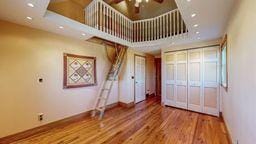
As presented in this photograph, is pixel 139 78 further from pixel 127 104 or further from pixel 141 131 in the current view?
pixel 141 131

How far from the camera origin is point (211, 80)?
400 cm

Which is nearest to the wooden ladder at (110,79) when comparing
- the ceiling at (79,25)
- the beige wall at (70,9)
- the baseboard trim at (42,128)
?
the baseboard trim at (42,128)

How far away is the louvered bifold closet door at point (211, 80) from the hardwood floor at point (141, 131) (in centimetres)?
34

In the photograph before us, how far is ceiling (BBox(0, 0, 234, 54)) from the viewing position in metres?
2.06

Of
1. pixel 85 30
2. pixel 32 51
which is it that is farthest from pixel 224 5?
pixel 32 51

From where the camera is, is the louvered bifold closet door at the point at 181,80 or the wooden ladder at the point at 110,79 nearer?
the wooden ladder at the point at 110,79

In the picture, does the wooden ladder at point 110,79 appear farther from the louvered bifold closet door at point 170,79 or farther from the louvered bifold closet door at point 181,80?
the louvered bifold closet door at point 181,80

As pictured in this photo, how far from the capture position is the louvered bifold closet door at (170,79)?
4.89 meters

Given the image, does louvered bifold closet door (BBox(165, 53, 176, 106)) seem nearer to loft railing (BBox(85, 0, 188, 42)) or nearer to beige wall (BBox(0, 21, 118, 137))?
loft railing (BBox(85, 0, 188, 42))

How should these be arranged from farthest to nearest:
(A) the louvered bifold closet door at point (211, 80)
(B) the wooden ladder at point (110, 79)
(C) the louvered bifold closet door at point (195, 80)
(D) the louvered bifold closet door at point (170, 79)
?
(D) the louvered bifold closet door at point (170, 79) < (B) the wooden ladder at point (110, 79) < (C) the louvered bifold closet door at point (195, 80) < (A) the louvered bifold closet door at point (211, 80)

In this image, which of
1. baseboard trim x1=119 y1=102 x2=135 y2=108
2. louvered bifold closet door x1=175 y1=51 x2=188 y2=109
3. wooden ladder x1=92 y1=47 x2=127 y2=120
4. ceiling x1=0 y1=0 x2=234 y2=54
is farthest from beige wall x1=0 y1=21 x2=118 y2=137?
louvered bifold closet door x1=175 y1=51 x2=188 y2=109

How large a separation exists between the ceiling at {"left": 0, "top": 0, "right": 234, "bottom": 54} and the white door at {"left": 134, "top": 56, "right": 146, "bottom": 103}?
8.38ft

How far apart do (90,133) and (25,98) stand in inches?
64.0

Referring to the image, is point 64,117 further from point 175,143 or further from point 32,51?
point 175,143
